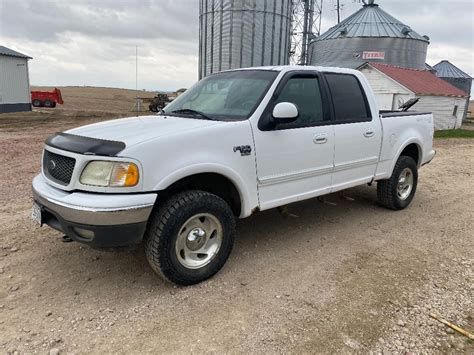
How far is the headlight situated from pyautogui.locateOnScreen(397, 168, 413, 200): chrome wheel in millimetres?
4388

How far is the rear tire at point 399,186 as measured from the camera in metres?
5.89

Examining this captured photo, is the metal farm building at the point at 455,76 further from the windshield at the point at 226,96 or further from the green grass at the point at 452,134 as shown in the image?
the windshield at the point at 226,96

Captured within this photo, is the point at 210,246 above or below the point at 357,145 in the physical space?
below

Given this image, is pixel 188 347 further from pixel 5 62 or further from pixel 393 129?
pixel 5 62

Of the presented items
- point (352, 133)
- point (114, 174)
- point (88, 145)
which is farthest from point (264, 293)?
point (352, 133)

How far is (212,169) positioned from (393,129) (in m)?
A: 3.24

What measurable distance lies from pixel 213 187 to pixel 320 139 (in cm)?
139

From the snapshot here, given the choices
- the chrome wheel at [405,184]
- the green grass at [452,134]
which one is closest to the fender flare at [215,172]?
the chrome wheel at [405,184]

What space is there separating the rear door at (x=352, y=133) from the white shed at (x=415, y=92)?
673 inches

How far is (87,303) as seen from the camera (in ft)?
11.0

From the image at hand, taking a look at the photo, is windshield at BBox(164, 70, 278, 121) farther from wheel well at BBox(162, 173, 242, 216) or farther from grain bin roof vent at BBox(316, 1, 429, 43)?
grain bin roof vent at BBox(316, 1, 429, 43)

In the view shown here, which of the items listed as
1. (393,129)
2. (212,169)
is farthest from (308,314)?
(393,129)

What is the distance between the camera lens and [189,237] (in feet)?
11.8

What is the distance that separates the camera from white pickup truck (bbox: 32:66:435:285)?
10.3 feet
